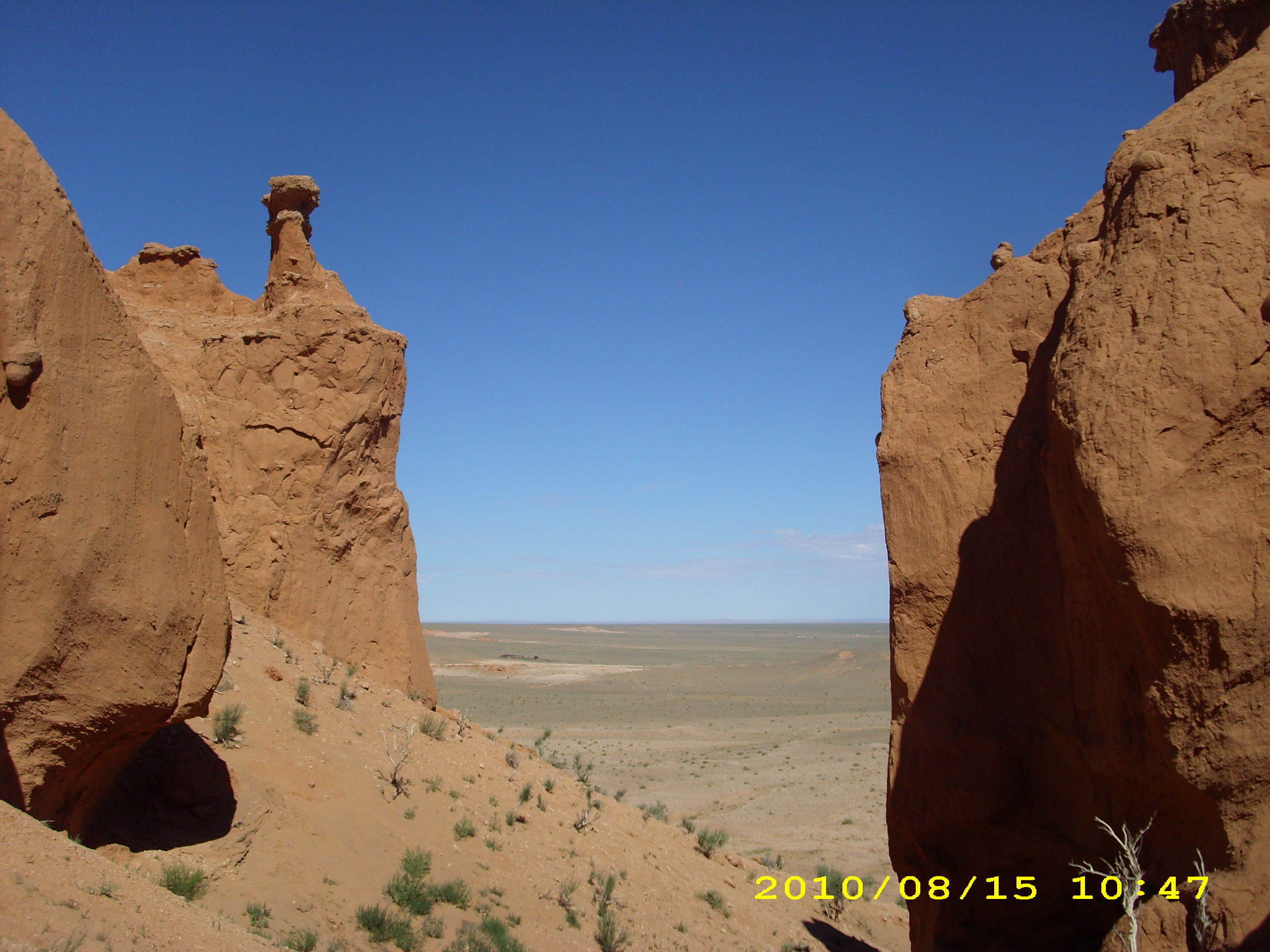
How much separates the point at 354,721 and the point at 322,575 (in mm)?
3416

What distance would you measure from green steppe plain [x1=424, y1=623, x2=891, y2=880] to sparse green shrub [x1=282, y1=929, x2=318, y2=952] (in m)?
10.6

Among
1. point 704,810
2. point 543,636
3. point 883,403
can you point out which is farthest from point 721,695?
point 543,636

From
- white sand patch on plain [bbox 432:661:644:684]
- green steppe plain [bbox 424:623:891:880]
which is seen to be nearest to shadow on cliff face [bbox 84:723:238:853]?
green steppe plain [bbox 424:623:891:880]

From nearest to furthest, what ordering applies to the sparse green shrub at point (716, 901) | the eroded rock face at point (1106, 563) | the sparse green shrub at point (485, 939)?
the eroded rock face at point (1106, 563), the sparse green shrub at point (485, 939), the sparse green shrub at point (716, 901)

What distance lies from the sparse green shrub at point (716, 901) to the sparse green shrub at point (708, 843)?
6.19 ft

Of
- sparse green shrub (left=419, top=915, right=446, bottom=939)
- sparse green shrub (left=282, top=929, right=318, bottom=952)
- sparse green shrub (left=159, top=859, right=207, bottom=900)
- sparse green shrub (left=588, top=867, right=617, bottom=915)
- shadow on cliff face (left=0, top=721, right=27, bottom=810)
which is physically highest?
shadow on cliff face (left=0, top=721, right=27, bottom=810)

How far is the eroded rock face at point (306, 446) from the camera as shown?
1534cm

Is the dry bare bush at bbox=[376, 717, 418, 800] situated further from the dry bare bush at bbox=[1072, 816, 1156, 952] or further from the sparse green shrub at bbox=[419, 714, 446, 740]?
the dry bare bush at bbox=[1072, 816, 1156, 952]

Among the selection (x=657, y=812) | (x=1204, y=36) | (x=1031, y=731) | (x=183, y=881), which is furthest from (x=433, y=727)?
(x=1204, y=36)

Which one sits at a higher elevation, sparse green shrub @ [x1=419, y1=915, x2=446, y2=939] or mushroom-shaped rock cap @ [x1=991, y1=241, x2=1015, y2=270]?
mushroom-shaped rock cap @ [x1=991, y1=241, x2=1015, y2=270]

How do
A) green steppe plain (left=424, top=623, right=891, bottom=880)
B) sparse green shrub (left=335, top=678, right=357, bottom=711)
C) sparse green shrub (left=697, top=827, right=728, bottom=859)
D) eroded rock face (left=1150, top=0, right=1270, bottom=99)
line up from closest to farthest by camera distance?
1. eroded rock face (left=1150, top=0, right=1270, bottom=99)
2. sparse green shrub (left=335, top=678, right=357, bottom=711)
3. sparse green shrub (left=697, top=827, right=728, bottom=859)
4. green steppe plain (left=424, top=623, right=891, bottom=880)

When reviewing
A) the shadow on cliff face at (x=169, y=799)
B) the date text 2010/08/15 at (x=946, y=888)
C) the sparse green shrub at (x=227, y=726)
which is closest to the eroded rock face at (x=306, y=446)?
the sparse green shrub at (x=227, y=726)

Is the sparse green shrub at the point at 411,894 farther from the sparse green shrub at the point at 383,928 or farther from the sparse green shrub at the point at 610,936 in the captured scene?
the sparse green shrub at the point at 610,936

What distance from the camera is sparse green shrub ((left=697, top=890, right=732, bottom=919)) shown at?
526 inches
